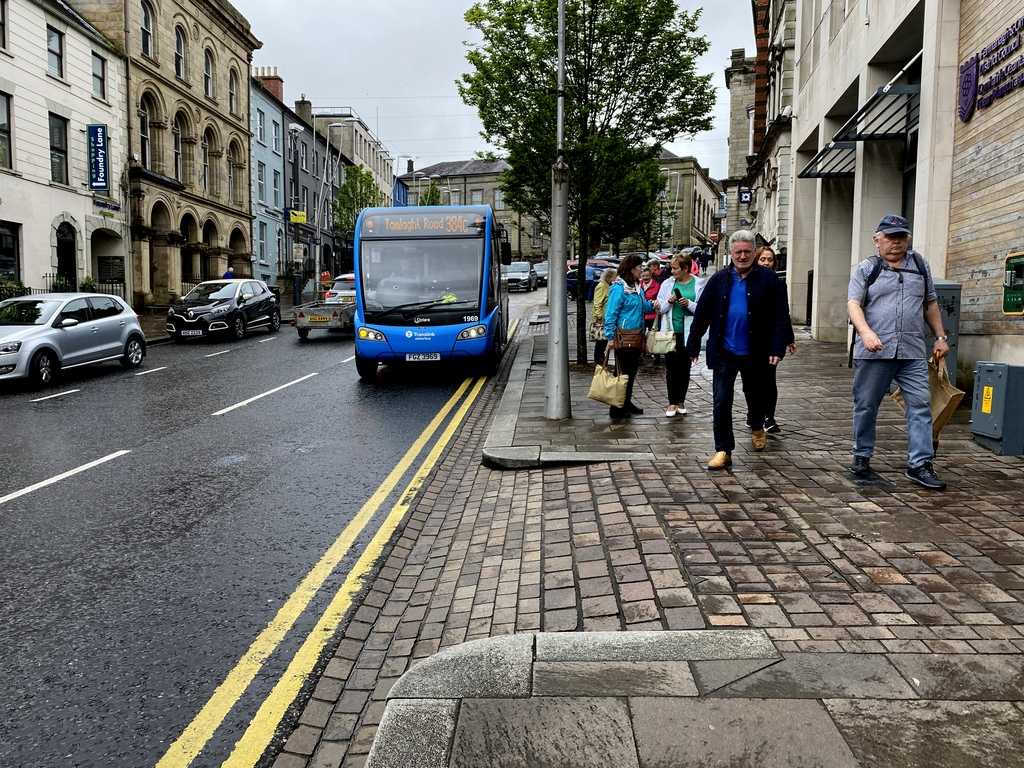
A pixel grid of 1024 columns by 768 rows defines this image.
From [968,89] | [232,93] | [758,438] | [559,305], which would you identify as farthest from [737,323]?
[232,93]

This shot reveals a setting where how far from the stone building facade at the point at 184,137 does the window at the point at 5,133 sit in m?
6.36

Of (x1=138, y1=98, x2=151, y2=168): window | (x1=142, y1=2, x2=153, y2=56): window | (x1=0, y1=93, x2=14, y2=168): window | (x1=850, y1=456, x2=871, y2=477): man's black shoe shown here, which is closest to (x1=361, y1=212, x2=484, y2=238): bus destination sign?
(x1=850, y1=456, x2=871, y2=477): man's black shoe

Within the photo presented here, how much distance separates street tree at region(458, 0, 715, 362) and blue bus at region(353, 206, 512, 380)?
1.69 m

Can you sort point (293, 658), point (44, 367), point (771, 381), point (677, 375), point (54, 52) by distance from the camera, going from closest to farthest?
point (293, 658) < point (771, 381) < point (677, 375) < point (44, 367) < point (54, 52)

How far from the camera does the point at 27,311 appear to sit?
47.9 feet

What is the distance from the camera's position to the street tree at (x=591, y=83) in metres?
13.6

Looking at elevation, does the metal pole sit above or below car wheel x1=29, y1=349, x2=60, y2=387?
above

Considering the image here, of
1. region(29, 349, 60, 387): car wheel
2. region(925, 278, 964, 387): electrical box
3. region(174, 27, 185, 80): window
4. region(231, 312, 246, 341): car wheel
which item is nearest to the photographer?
region(925, 278, 964, 387): electrical box

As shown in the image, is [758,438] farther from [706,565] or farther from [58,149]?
[58,149]

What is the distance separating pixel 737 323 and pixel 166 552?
4586 millimetres

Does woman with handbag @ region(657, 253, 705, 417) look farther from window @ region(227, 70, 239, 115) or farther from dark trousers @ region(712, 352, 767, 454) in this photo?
window @ region(227, 70, 239, 115)

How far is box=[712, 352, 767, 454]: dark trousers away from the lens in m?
6.46

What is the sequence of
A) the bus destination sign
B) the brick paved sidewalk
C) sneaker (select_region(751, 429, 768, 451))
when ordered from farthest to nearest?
1. the bus destination sign
2. sneaker (select_region(751, 429, 768, 451))
3. the brick paved sidewalk

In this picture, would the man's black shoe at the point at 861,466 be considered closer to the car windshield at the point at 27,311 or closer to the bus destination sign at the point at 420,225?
the bus destination sign at the point at 420,225
